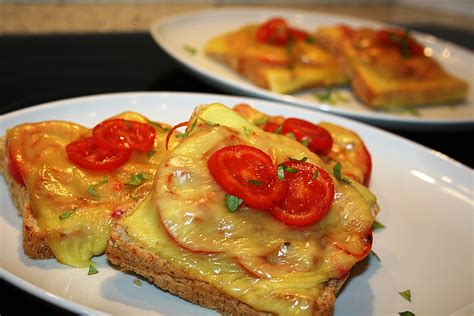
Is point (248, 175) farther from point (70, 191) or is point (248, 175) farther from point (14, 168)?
point (14, 168)

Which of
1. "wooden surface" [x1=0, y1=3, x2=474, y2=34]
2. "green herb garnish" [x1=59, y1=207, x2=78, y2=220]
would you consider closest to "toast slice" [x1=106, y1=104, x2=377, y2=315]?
"green herb garnish" [x1=59, y1=207, x2=78, y2=220]

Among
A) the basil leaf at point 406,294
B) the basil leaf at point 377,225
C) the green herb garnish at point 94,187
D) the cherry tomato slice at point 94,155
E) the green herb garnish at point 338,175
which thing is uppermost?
the cherry tomato slice at point 94,155

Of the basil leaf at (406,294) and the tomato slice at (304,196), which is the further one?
the basil leaf at (406,294)

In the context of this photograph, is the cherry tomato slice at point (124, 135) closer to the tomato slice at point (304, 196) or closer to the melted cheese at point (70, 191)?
the melted cheese at point (70, 191)

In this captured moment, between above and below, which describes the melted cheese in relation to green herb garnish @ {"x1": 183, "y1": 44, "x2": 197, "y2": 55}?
above

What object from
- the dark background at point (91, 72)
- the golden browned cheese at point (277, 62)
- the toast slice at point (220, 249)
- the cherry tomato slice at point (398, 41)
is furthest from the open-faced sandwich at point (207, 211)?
the cherry tomato slice at point (398, 41)

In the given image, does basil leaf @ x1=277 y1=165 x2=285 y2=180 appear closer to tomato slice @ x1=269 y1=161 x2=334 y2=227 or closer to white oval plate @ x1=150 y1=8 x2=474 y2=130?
tomato slice @ x1=269 y1=161 x2=334 y2=227

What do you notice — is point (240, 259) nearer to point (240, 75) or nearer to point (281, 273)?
point (281, 273)
